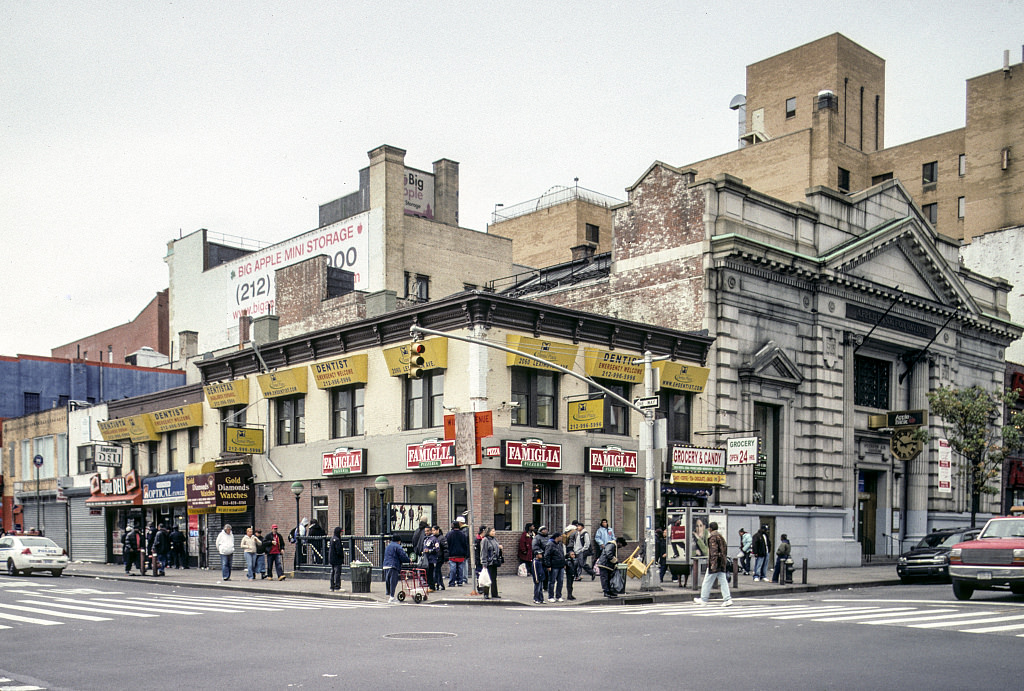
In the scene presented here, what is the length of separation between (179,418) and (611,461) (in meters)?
19.6

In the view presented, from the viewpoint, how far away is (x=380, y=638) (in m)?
15.5

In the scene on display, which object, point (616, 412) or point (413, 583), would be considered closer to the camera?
point (413, 583)

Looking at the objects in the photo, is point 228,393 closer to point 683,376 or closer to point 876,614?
point 683,376

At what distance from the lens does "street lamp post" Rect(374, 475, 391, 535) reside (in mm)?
31797

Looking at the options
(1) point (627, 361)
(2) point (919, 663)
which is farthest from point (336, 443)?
(2) point (919, 663)

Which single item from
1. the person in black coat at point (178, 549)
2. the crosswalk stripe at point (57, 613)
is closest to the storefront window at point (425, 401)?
the person in black coat at point (178, 549)

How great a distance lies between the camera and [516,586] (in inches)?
1070

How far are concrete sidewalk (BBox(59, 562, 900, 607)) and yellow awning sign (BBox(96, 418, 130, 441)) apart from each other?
8.17 metres

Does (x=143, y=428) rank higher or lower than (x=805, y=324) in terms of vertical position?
lower

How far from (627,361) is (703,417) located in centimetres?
428

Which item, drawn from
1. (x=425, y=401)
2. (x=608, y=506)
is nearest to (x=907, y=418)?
(x=608, y=506)

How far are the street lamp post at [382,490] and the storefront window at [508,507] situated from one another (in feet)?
13.5

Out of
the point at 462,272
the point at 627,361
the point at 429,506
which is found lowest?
the point at 429,506

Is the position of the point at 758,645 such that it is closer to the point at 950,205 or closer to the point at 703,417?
the point at 703,417
